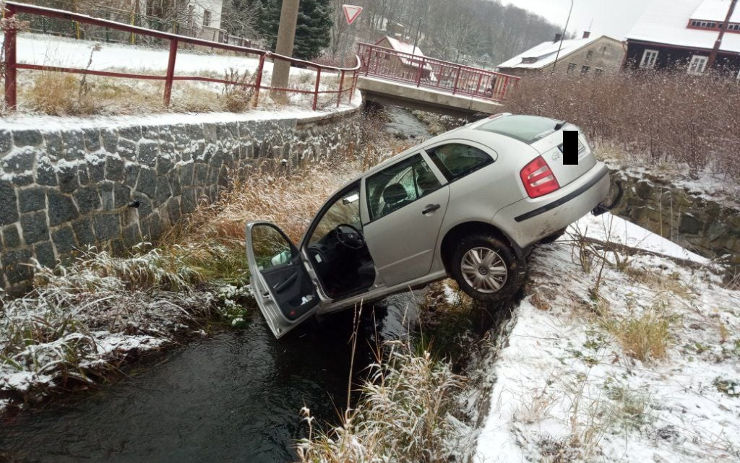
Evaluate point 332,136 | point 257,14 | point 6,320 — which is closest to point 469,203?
point 6,320

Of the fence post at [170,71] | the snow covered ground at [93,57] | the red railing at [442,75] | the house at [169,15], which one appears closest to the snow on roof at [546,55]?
the red railing at [442,75]

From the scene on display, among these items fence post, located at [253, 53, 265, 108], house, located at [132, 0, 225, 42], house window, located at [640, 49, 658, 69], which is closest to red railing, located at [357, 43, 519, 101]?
house, located at [132, 0, 225, 42]

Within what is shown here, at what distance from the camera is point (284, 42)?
10820 mm

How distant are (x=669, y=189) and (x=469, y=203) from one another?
7.52 metres

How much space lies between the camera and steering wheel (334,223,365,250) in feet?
17.5

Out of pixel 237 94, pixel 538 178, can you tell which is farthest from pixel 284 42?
pixel 538 178

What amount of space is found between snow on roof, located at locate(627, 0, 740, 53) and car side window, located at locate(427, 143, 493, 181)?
115 feet

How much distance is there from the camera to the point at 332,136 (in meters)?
11.9

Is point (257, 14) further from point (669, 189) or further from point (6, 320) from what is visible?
point (6, 320)

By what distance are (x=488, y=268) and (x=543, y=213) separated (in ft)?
2.24

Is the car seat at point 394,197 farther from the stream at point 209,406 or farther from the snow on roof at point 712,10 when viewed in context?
the snow on roof at point 712,10

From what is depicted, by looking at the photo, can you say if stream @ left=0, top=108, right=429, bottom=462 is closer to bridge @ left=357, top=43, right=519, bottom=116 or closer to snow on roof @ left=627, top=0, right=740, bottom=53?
bridge @ left=357, top=43, right=519, bottom=116

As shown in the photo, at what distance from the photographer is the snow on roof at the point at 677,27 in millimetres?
31402

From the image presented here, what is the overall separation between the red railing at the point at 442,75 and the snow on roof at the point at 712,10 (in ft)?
76.0
